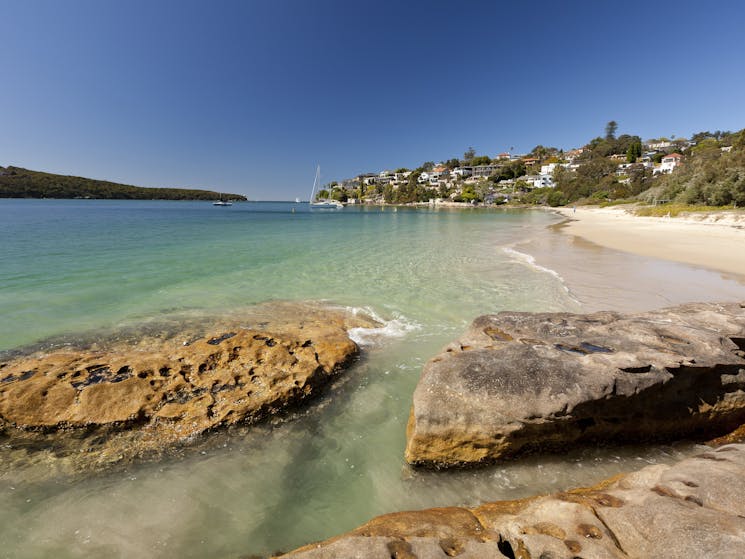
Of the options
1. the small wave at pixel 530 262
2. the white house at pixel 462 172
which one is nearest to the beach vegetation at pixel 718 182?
the small wave at pixel 530 262

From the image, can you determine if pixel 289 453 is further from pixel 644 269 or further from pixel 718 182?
pixel 718 182

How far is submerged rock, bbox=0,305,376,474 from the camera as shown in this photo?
4105 millimetres

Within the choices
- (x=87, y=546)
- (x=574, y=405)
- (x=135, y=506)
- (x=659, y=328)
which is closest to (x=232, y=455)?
(x=135, y=506)

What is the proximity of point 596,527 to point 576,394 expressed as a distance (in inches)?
66.7

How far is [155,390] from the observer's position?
4.65m

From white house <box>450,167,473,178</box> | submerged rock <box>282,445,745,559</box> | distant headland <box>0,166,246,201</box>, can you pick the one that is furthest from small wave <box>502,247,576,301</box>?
distant headland <box>0,166,246,201</box>

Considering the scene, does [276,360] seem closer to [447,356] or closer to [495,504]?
[447,356]

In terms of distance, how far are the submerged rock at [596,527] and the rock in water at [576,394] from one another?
0.92m

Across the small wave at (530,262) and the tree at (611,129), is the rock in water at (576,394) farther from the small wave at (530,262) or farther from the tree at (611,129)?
the tree at (611,129)

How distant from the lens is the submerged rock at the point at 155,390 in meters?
4.11

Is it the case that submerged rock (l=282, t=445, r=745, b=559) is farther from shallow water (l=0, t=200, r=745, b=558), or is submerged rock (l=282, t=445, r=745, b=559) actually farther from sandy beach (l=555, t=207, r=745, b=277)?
sandy beach (l=555, t=207, r=745, b=277)

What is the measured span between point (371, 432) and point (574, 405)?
2569 mm

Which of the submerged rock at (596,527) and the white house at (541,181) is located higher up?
the white house at (541,181)

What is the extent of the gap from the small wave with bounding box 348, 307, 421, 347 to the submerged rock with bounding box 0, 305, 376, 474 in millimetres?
890
